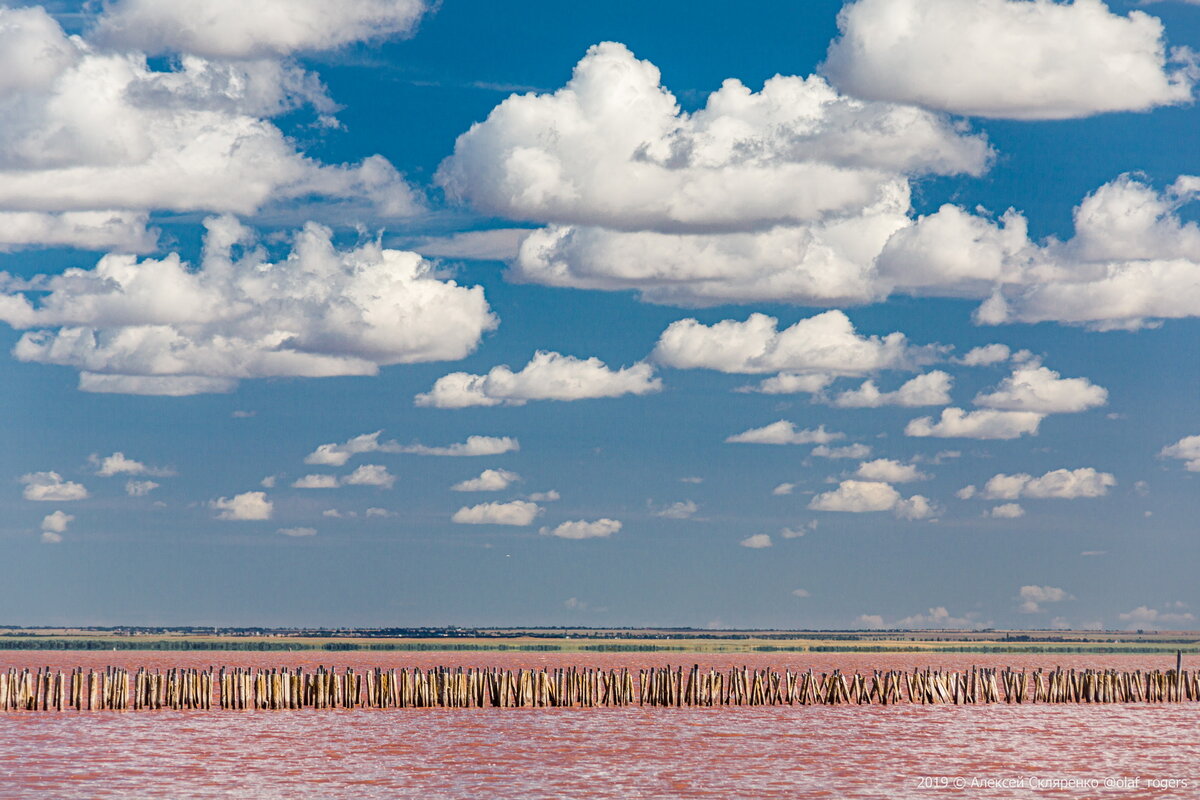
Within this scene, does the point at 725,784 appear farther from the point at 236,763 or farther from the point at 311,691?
the point at 311,691

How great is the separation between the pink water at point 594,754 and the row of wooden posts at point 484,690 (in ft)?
1.62

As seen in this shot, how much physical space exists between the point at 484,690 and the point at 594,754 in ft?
51.4

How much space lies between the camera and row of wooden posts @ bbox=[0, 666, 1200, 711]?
52.8 m

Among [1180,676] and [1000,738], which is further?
[1180,676]

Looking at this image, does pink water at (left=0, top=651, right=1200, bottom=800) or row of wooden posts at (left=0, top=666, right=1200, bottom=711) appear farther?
row of wooden posts at (left=0, top=666, right=1200, bottom=711)

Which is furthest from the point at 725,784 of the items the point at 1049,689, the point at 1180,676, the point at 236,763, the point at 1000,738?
the point at 1180,676

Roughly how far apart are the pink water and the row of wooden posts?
19.4 inches

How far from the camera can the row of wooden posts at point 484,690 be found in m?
52.8

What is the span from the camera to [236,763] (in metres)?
40.2

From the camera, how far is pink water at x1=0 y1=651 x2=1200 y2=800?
117 ft

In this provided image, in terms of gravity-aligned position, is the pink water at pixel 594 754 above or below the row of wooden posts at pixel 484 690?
below

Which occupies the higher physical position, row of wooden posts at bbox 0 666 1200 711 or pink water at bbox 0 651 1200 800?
row of wooden posts at bbox 0 666 1200 711

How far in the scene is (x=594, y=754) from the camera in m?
42.3

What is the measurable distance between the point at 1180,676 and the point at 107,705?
3805 centimetres
